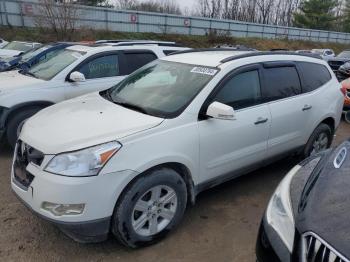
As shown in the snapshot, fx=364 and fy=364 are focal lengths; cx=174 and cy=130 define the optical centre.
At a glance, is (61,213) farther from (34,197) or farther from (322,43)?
(322,43)

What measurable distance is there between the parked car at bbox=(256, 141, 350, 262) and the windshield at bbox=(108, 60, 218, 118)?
133 centimetres

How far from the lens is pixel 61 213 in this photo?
111 inches

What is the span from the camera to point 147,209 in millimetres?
3152

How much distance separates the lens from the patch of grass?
23266 mm

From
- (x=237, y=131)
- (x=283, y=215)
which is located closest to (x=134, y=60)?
(x=237, y=131)

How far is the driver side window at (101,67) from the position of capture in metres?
6.01

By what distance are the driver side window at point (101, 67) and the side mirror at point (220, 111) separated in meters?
3.29

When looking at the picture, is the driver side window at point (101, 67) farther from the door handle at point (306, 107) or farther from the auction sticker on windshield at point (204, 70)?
the door handle at point (306, 107)

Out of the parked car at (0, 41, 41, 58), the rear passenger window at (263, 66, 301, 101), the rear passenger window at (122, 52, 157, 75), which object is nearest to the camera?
the rear passenger window at (263, 66, 301, 101)

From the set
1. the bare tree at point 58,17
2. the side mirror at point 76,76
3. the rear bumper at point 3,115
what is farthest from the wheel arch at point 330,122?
the bare tree at point 58,17

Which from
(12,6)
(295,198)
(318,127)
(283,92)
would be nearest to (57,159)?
(295,198)

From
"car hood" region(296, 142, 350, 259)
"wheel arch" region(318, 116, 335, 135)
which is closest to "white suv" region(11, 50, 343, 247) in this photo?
"wheel arch" region(318, 116, 335, 135)

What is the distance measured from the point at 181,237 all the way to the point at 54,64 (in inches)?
157

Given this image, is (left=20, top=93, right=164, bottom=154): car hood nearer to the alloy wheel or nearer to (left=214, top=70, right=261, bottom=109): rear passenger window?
the alloy wheel
